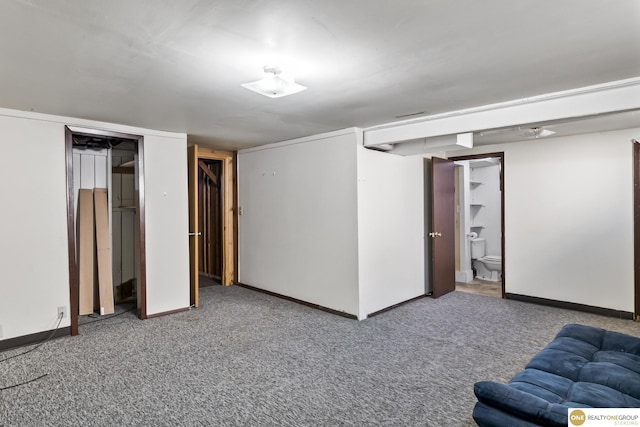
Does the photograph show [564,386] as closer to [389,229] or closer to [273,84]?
[273,84]

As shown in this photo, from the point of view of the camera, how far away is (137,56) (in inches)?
85.6

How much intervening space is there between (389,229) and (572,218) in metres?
2.38

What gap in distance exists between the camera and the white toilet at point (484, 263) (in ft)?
21.0

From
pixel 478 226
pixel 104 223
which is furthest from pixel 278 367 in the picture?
pixel 478 226

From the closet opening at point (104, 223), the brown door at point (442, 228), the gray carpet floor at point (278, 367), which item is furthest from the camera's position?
the brown door at point (442, 228)

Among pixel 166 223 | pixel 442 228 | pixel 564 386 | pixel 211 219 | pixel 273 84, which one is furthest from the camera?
pixel 211 219

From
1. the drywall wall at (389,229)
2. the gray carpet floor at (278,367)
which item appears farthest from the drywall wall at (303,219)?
the gray carpet floor at (278,367)

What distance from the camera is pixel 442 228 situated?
5.35 metres

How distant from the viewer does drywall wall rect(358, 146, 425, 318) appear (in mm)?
4293

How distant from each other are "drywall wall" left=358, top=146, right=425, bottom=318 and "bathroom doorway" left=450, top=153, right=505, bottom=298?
1.16m

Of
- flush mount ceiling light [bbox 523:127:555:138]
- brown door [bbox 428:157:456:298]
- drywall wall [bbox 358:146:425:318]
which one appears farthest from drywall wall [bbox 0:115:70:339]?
flush mount ceiling light [bbox 523:127:555:138]

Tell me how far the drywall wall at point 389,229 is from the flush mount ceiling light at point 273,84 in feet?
6.35

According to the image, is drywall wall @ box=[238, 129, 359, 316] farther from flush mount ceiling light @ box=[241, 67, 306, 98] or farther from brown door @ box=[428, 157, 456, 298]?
flush mount ceiling light @ box=[241, 67, 306, 98]

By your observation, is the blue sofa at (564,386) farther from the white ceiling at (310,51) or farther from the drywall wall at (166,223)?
the drywall wall at (166,223)
